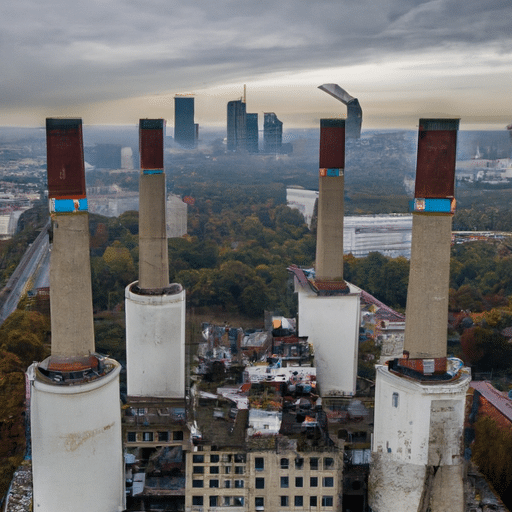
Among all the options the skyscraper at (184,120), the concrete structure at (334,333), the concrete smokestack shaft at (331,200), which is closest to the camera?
the concrete structure at (334,333)

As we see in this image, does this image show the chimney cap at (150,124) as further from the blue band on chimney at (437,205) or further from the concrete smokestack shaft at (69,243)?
the blue band on chimney at (437,205)

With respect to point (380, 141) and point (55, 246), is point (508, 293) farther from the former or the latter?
point (55, 246)

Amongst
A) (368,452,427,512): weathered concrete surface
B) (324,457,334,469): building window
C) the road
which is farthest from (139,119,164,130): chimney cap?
the road

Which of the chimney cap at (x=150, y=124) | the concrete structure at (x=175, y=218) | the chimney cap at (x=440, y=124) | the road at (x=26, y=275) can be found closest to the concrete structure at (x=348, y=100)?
the chimney cap at (x=150, y=124)

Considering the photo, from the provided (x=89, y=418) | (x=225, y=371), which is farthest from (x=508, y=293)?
(x=89, y=418)

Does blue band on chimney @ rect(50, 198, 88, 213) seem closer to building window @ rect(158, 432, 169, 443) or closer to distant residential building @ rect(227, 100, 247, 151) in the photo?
building window @ rect(158, 432, 169, 443)

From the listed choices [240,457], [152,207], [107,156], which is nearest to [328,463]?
[240,457]

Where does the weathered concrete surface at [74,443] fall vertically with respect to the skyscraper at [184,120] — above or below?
below

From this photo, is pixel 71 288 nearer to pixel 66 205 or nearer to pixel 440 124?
pixel 66 205
